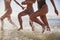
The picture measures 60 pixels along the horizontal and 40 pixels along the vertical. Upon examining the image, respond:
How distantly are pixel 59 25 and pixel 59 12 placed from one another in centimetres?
11

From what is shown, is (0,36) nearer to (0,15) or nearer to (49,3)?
(0,15)

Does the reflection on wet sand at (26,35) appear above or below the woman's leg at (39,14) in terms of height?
below

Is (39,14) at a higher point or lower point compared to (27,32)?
higher

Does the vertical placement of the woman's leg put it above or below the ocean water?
above

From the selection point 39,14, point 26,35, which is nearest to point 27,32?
point 26,35

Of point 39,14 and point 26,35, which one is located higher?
point 39,14

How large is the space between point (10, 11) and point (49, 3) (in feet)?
1.15

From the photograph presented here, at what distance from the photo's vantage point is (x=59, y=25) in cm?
270

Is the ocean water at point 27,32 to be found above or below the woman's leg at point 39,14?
below

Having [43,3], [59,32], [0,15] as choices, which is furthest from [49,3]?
[0,15]

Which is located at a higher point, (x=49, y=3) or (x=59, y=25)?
(x=49, y=3)

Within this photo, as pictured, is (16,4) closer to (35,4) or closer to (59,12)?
(35,4)

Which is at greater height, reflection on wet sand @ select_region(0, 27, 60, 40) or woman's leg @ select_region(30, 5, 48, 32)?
woman's leg @ select_region(30, 5, 48, 32)

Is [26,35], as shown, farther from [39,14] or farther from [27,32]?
[39,14]
